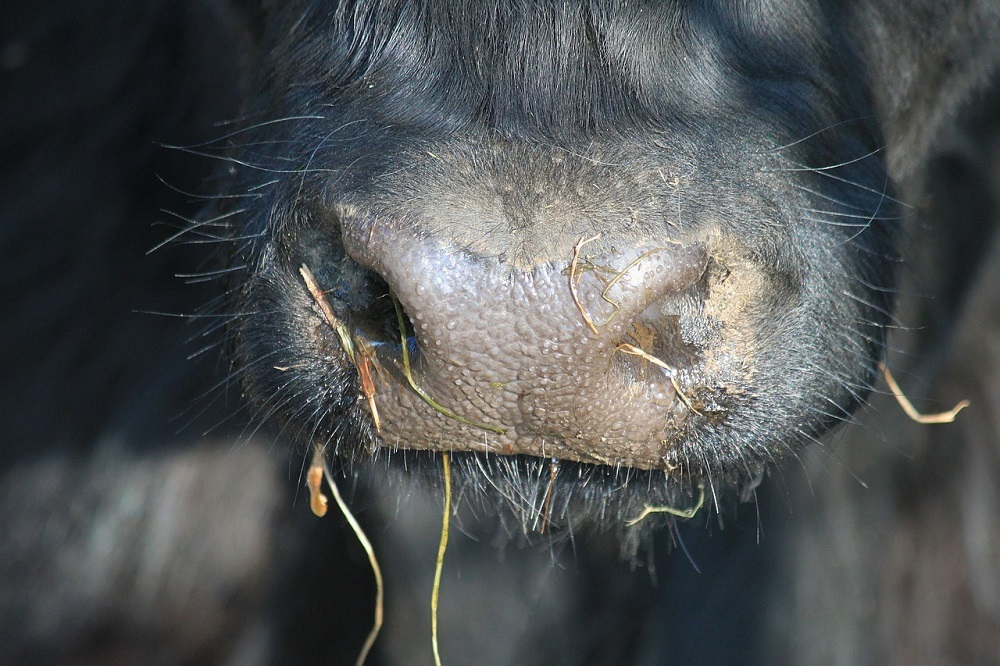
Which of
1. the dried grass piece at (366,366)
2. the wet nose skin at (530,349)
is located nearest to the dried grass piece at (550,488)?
the wet nose skin at (530,349)

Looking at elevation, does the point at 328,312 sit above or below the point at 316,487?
above

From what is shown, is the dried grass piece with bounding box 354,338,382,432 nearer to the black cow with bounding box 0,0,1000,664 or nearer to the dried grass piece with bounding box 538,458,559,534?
the black cow with bounding box 0,0,1000,664

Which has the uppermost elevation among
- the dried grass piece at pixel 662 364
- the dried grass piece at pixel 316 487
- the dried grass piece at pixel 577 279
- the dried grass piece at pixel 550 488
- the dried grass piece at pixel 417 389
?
the dried grass piece at pixel 577 279

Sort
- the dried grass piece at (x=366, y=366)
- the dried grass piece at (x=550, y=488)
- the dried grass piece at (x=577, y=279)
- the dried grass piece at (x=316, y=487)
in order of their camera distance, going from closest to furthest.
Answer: the dried grass piece at (x=577, y=279), the dried grass piece at (x=366, y=366), the dried grass piece at (x=550, y=488), the dried grass piece at (x=316, y=487)

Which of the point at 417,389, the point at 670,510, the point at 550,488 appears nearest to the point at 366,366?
the point at 417,389

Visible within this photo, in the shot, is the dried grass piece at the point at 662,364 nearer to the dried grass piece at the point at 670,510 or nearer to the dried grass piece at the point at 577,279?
the dried grass piece at the point at 577,279

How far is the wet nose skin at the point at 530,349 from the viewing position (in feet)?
3.95

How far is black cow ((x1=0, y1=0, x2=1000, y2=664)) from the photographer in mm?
1283

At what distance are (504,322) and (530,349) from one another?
5 centimetres

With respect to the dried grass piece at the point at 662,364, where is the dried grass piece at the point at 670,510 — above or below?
below

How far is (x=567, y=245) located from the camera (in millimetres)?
1205

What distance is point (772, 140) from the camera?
4.74 ft

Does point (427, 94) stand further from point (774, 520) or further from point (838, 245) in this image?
point (774, 520)

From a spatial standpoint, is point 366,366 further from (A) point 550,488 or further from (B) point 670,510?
(B) point 670,510
